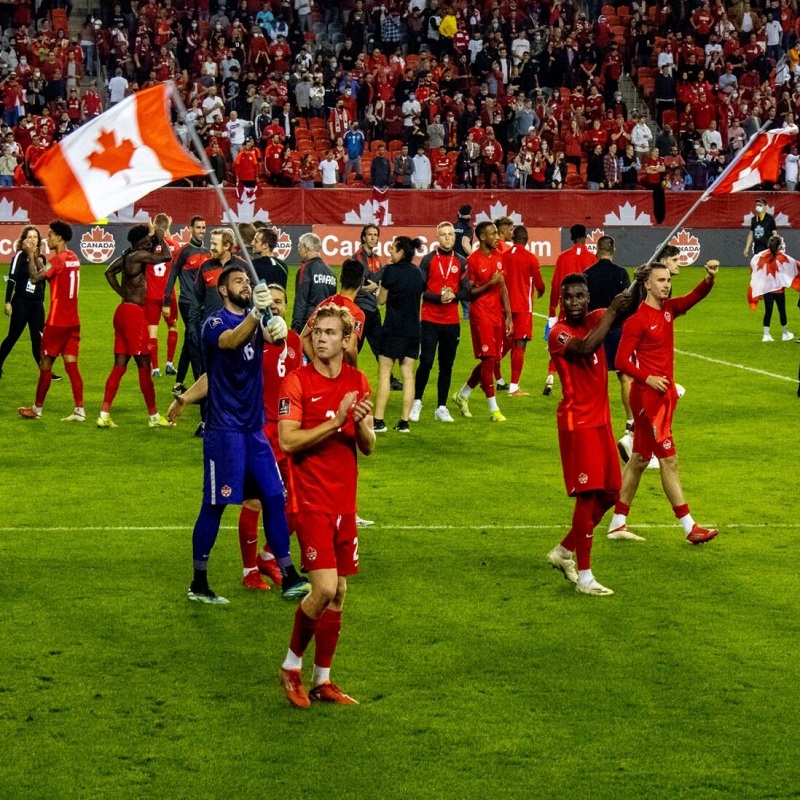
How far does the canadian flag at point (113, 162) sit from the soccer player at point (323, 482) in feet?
4.65

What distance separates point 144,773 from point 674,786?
2.51 meters

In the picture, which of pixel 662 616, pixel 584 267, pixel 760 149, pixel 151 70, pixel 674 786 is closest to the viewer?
pixel 674 786

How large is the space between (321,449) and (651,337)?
4441 mm

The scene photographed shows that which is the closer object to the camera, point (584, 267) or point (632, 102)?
point (584, 267)

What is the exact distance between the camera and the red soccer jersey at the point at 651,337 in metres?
11.1

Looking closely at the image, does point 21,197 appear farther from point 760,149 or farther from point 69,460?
point 760,149

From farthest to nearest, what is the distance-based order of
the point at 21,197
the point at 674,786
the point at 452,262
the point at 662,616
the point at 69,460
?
the point at 21,197, the point at 452,262, the point at 69,460, the point at 662,616, the point at 674,786

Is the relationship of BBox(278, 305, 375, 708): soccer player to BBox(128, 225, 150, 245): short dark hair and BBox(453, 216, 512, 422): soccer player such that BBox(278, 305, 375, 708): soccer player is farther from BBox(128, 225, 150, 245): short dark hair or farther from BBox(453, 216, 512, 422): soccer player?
BBox(453, 216, 512, 422): soccer player

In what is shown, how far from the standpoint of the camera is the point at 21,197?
3391 cm

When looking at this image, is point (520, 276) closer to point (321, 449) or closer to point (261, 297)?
point (261, 297)

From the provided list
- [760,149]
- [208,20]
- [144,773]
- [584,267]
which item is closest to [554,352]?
[760,149]

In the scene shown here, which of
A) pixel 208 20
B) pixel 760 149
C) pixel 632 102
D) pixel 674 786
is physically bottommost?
pixel 674 786

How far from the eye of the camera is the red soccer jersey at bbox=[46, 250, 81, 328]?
15914mm

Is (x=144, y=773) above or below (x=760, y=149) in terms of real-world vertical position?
below
